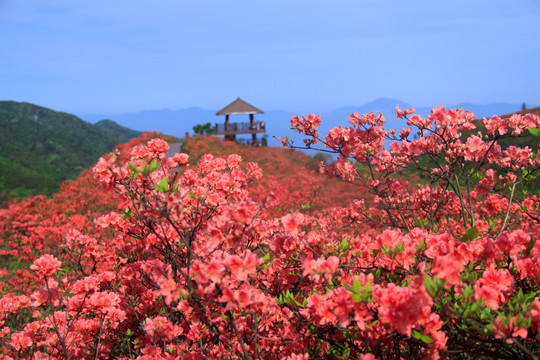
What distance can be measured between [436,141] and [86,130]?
5957 cm

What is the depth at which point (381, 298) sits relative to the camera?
1.84 m

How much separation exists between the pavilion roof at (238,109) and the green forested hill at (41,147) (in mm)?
14831

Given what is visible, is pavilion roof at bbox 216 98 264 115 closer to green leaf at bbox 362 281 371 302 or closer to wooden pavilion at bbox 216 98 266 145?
wooden pavilion at bbox 216 98 266 145

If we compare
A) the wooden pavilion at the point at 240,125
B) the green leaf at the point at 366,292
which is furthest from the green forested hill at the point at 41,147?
the green leaf at the point at 366,292

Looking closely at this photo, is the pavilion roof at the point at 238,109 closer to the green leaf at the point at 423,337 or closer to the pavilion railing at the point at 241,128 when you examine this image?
the pavilion railing at the point at 241,128

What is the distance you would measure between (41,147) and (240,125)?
21499 millimetres

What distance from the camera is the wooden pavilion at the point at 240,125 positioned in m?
36.2

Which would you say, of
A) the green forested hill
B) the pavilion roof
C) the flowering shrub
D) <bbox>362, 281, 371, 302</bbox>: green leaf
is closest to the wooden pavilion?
the pavilion roof

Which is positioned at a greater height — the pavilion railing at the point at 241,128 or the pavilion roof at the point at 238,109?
the pavilion roof at the point at 238,109

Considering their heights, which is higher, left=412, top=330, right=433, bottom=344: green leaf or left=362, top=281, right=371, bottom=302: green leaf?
left=362, top=281, right=371, bottom=302: green leaf

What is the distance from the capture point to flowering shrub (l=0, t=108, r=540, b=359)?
6.43 ft

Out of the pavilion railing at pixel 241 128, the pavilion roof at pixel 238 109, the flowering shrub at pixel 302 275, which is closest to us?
the flowering shrub at pixel 302 275

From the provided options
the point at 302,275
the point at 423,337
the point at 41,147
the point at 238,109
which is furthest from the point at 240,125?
the point at 423,337

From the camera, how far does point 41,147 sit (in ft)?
134
